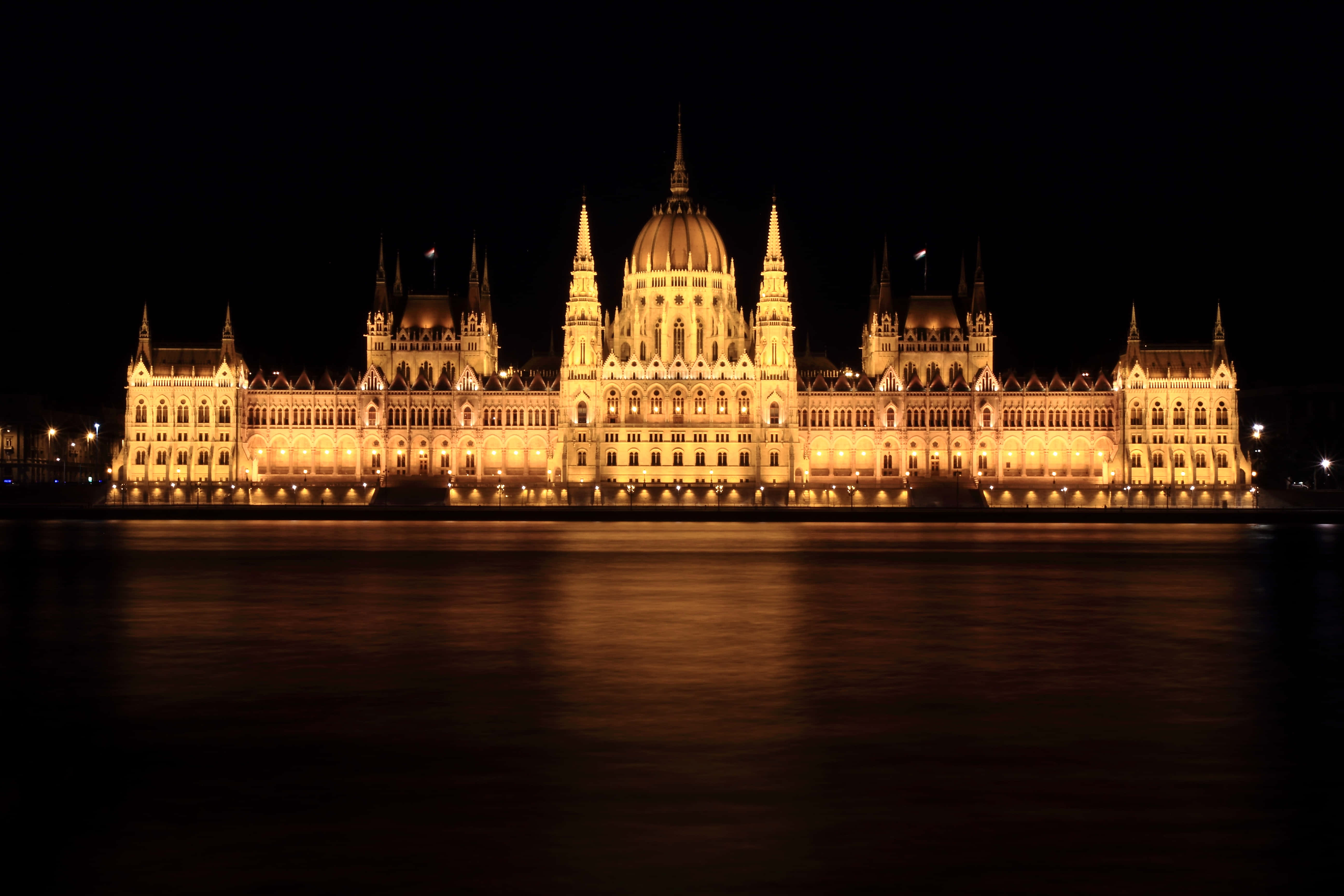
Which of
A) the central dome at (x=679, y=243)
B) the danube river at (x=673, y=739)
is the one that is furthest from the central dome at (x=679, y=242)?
the danube river at (x=673, y=739)

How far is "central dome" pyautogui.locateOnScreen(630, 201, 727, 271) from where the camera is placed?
142m

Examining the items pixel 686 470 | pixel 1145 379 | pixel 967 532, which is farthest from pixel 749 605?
pixel 1145 379

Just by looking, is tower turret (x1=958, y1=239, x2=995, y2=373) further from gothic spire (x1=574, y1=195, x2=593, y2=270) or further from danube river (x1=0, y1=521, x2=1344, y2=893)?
danube river (x1=0, y1=521, x2=1344, y2=893)

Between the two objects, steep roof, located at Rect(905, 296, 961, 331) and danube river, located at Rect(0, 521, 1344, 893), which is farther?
steep roof, located at Rect(905, 296, 961, 331)

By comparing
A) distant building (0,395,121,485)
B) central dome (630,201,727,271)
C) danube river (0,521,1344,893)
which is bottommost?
danube river (0,521,1344,893)

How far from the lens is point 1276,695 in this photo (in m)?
20.5

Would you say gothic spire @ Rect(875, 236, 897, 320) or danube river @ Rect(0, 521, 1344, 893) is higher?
gothic spire @ Rect(875, 236, 897, 320)

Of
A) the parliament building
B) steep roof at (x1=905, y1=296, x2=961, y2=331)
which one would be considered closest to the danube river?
the parliament building

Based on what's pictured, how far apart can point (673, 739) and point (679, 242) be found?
420 ft

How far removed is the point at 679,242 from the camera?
14275cm

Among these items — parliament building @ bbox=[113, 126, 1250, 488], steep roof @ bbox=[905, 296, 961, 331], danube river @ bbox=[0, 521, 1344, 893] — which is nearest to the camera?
danube river @ bbox=[0, 521, 1344, 893]

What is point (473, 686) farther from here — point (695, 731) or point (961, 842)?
point (961, 842)

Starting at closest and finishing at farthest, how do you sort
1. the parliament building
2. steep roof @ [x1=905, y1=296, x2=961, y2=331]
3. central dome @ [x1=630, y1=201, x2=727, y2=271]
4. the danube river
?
the danube river → the parliament building → central dome @ [x1=630, y1=201, x2=727, y2=271] → steep roof @ [x1=905, y1=296, x2=961, y2=331]

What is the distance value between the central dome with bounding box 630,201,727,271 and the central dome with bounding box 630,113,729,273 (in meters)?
0.02
